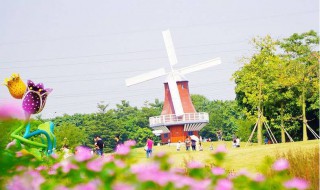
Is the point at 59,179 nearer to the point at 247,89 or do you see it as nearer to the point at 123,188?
the point at 123,188

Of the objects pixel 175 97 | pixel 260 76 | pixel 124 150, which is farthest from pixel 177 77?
pixel 124 150

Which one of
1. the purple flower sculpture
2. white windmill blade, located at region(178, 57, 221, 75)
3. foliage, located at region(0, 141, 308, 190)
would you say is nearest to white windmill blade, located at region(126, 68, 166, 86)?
white windmill blade, located at region(178, 57, 221, 75)

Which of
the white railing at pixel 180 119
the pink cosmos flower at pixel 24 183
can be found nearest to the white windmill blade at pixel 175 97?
the white railing at pixel 180 119

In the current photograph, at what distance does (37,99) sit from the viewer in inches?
606

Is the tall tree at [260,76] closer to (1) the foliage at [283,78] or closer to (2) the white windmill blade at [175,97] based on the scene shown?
(1) the foliage at [283,78]

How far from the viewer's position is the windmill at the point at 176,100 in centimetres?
5247

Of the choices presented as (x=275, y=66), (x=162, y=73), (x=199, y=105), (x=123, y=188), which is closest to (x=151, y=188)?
(x=123, y=188)

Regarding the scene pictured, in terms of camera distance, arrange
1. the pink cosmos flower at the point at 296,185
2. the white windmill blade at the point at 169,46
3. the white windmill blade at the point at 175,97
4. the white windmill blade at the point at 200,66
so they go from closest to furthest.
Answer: the pink cosmos flower at the point at 296,185
the white windmill blade at the point at 175,97
the white windmill blade at the point at 200,66
the white windmill blade at the point at 169,46

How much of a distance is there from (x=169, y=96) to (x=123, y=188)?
1992 inches

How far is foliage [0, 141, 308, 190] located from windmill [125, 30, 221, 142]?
48194 millimetres

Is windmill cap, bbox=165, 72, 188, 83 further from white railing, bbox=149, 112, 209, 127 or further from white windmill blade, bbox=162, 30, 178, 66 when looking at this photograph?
white railing, bbox=149, 112, 209, 127

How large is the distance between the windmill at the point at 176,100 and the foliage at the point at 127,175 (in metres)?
48.2

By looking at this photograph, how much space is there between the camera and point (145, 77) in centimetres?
5291

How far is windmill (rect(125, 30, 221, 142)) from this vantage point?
2066 inches
